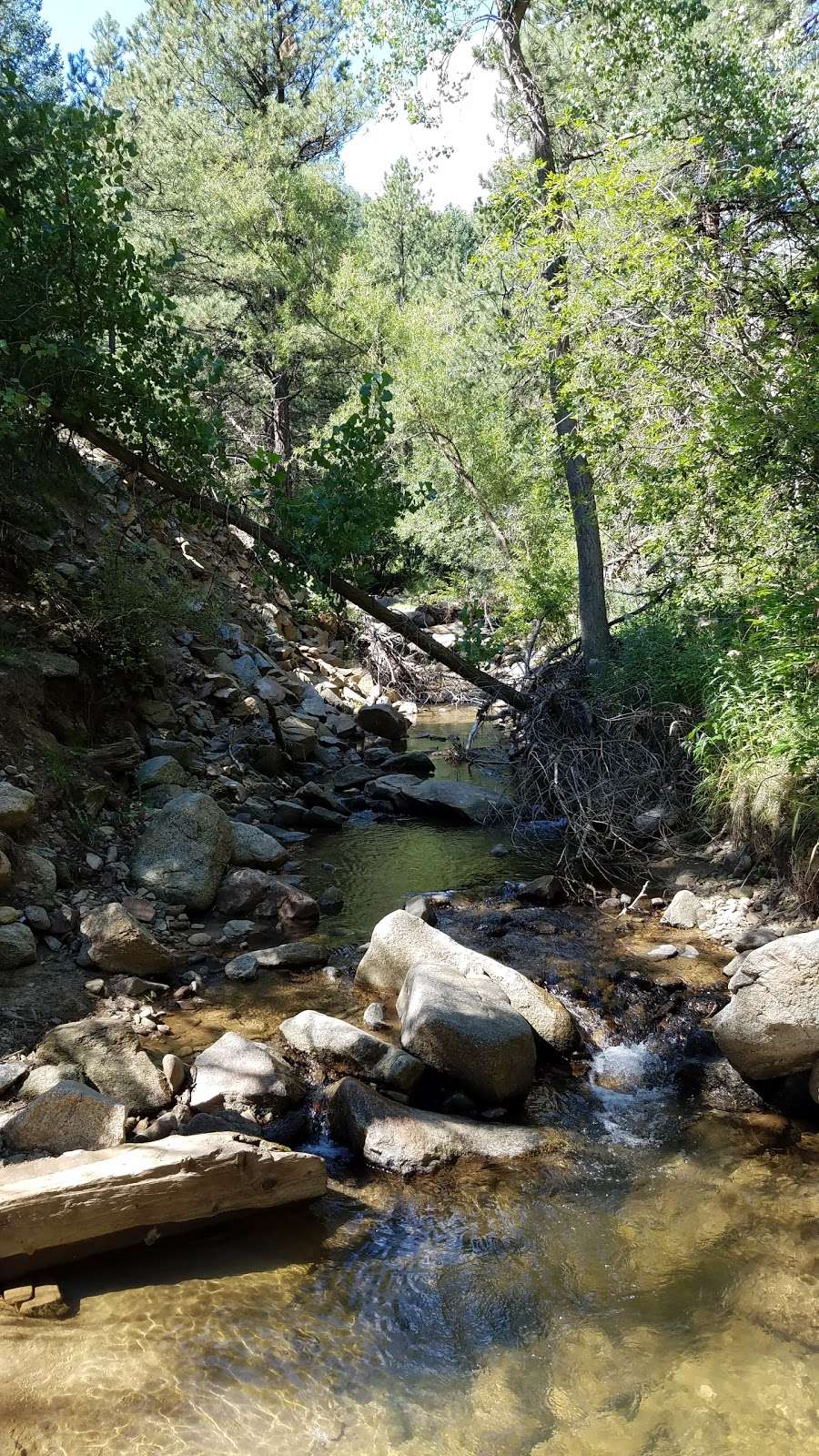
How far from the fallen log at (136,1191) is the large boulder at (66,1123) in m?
0.22

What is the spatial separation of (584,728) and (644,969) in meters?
3.37

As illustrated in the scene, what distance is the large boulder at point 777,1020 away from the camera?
13.6 feet

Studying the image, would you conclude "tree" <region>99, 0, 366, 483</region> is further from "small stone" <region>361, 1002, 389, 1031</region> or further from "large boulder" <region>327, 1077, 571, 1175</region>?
"large boulder" <region>327, 1077, 571, 1175</region>

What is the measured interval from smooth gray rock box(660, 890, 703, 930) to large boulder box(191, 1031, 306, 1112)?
315cm

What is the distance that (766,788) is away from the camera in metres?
6.25

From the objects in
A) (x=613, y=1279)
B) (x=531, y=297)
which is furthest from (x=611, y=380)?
(x=613, y=1279)

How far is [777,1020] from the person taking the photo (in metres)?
4.19

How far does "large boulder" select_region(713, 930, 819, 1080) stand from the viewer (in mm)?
4148

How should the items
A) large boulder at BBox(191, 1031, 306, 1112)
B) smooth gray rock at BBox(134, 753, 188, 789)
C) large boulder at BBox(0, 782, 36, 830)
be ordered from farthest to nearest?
smooth gray rock at BBox(134, 753, 188, 789)
large boulder at BBox(0, 782, 36, 830)
large boulder at BBox(191, 1031, 306, 1112)

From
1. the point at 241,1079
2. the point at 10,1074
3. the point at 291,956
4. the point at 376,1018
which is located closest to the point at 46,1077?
the point at 10,1074

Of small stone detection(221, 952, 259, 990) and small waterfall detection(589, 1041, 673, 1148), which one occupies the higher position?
small stone detection(221, 952, 259, 990)

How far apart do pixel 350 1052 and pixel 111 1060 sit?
116 cm

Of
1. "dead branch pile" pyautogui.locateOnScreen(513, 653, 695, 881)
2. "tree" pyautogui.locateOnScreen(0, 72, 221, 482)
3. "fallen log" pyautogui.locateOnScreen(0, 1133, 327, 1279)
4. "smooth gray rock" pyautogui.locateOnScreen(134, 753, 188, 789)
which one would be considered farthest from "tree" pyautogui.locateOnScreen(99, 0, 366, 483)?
"fallen log" pyautogui.locateOnScreen(0, 1133, 327, 1279)

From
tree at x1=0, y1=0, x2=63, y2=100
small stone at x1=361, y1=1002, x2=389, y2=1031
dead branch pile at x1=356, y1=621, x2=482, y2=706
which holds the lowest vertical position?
small stone at x1=361, y1=1002, x2=389, y2=1031
